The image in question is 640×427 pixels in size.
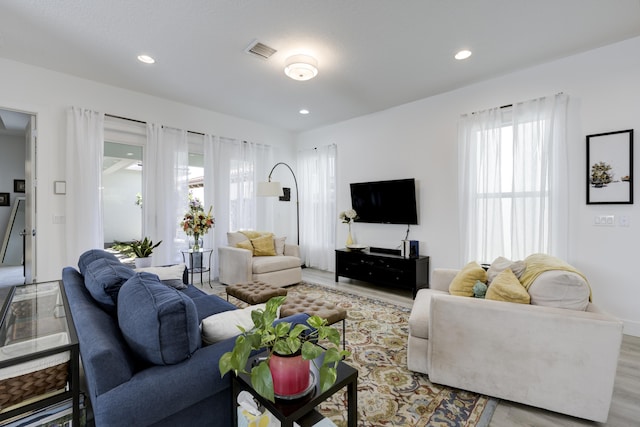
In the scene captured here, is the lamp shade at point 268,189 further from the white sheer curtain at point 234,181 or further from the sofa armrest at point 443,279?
the sofa armrest at point 443,279

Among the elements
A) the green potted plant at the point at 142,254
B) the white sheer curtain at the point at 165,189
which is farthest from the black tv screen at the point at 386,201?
the green potted plant at the point at 142,254

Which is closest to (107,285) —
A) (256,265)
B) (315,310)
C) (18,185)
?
(315,310)

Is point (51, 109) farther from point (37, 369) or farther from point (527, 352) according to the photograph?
point (527, 352)

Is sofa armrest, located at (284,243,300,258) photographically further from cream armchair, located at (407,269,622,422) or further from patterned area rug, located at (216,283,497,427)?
cream armchair, located at (407,269,622,422)

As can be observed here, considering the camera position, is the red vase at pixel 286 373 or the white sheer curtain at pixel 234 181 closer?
the red vase at pixel 286 373

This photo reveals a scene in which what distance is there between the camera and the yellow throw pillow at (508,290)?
1879 mm

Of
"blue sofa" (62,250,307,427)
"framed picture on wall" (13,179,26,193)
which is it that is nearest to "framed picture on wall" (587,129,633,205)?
"blue sofa" (62,250,307,427)

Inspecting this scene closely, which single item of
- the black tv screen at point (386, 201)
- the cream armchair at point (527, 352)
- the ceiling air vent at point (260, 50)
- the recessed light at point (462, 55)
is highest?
the recessed light at point (462, 55)

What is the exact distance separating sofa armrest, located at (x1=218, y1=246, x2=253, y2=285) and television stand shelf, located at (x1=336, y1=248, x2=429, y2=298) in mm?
1503

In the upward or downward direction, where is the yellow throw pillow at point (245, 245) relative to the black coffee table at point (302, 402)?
upward

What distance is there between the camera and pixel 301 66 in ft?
9.88

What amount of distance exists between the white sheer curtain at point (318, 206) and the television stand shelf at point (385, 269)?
2.72 ft

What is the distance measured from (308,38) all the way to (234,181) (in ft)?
10.2

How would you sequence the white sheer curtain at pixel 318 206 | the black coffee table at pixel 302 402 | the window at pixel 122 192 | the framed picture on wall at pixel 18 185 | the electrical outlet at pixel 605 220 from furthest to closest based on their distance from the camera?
the framed picture on wall at pixel 18 185, the white sheer curtain at pixel 318 206, the window at pixel 122 192, the electrical outlet at pixel 605 220, the black coffee table at pixel 302 402
